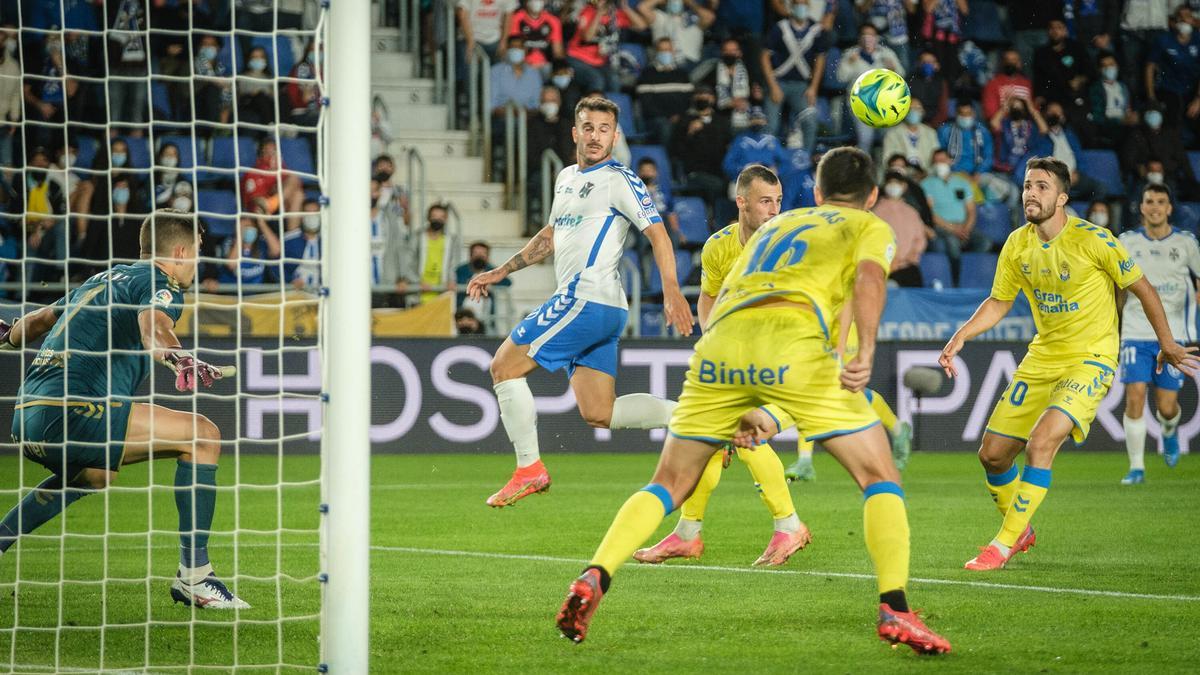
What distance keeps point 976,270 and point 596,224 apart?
1083 cm

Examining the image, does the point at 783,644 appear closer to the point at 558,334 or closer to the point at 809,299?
the point at 809,299

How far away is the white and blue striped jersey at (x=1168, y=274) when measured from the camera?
1298 cm

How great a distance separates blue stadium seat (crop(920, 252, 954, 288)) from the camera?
1753 cm

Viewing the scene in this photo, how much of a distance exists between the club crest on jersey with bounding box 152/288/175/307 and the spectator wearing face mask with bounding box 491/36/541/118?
41.5ft

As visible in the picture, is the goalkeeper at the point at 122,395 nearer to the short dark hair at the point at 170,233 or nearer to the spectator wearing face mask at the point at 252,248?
the short dark hair at the point at 170,233

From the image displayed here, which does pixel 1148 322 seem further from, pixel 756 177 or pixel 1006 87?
pixel 1006 87

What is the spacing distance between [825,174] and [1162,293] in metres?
9.07

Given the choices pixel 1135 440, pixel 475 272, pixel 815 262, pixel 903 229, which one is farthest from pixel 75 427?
pixel 903 229

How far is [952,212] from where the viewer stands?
18250 millimetres

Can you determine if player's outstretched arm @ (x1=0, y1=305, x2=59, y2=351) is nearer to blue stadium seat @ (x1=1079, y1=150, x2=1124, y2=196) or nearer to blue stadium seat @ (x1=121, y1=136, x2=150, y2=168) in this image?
blue stadium seat @ (x1=121, y1=136, x2=150, y2=168)

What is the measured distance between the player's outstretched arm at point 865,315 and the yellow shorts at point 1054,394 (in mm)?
2817

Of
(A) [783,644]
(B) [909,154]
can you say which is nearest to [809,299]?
(A) [783,644]

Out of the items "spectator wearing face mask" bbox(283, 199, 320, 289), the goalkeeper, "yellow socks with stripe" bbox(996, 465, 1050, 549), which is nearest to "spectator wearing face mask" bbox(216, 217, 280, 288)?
"spectator wearing face mask" bbox(283, 199, 320, 289)

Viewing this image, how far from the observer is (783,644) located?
5.48 m
